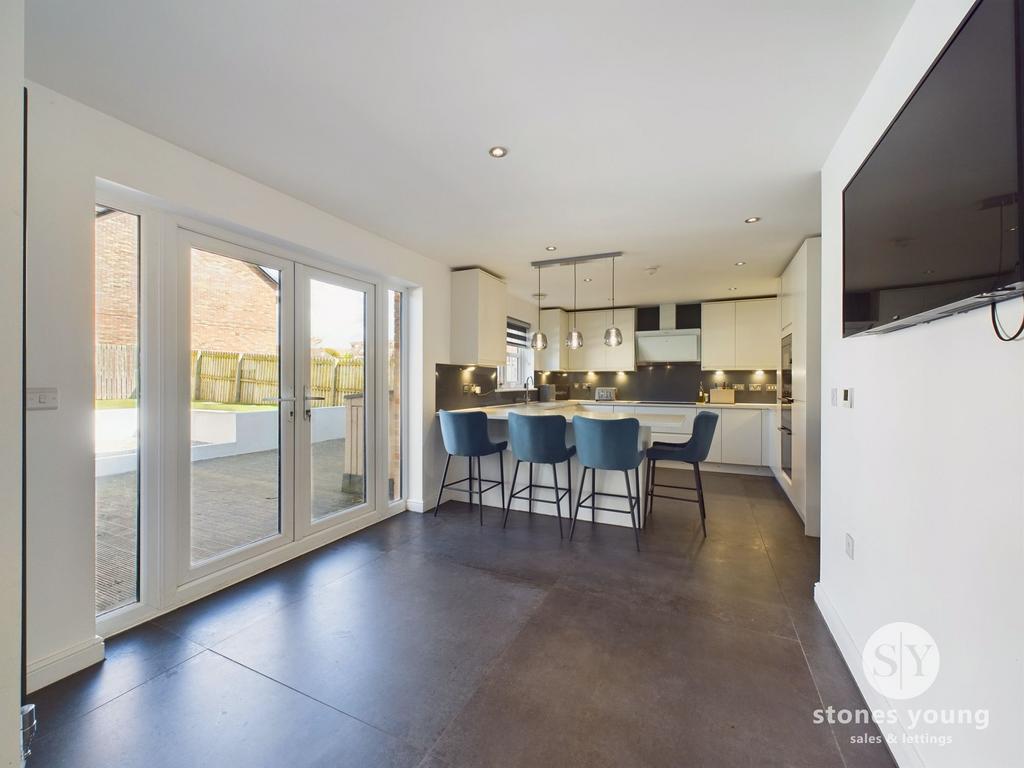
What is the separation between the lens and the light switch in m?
1.71

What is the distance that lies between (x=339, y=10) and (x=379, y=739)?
247 cm

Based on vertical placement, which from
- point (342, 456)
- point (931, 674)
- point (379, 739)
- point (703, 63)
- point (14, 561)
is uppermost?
point (703, 63)

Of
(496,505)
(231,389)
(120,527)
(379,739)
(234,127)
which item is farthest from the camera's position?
(496,505)

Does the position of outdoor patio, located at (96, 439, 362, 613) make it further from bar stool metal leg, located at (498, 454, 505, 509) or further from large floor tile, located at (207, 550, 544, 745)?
bar stool metal leg, located at (498, 454, 505, 509)

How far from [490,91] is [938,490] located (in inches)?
81.8

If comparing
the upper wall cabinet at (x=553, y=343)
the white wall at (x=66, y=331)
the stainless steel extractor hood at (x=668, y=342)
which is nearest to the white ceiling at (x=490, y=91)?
the white wall at (x=66, y=331)

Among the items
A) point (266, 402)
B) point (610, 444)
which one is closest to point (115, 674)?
point (266, 402)

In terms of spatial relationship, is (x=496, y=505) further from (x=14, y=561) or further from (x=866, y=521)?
(x=14, y=561)

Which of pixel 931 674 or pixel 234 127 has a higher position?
Result: pixel 234 127

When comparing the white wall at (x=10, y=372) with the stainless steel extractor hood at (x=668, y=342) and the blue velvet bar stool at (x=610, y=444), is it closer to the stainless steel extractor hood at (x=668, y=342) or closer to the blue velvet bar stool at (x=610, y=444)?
the blue velvet bar stool at (x=610, y=444)

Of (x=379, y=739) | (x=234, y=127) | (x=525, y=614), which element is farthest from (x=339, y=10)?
(x=525, y=614)

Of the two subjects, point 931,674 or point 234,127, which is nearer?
point 931,674

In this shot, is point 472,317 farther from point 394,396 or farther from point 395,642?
point 395,642

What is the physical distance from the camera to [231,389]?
2672 millimetres
